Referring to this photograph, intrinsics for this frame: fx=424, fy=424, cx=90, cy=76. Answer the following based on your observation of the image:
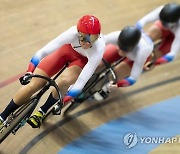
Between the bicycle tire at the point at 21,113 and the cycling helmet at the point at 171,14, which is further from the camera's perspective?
the cycling helmet at the point at 171,14

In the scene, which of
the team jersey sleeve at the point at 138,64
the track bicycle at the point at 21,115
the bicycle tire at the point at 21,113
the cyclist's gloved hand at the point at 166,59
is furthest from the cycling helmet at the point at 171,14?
the bicycle tire at the point at 21,113

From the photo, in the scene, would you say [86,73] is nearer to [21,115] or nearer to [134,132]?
[21,115]

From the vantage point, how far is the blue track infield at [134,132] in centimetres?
427

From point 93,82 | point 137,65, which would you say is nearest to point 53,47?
point 93,82

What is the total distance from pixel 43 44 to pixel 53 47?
1.54 m

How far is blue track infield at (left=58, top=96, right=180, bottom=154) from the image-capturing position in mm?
4273

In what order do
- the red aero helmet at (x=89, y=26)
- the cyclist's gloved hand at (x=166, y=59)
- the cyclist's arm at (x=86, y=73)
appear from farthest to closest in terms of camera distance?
the cyclist's gloved hand at (x=166, y=59) < the cyclist's arm at (x=86, y=73) < the red aero helmet at (x=89, y=26)

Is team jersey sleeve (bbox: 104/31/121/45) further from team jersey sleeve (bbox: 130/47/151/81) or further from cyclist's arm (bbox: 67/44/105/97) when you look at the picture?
cyclist's arm (bbox: 67/44/105/97)

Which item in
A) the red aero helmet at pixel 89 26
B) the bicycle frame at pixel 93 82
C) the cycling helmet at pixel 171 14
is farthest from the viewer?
the cycling helmet at pixel 171 14

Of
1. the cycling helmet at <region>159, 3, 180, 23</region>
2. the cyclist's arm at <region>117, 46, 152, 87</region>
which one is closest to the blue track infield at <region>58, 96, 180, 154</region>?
the cyclist's arm at <region>117, 46, 152, 87</region>

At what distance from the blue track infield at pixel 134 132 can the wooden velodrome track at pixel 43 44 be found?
81mm

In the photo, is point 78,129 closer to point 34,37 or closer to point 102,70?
point 102,70

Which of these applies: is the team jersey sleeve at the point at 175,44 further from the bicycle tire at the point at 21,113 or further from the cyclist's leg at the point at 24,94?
the bicycle tire at the point at 21,113

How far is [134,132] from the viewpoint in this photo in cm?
450
